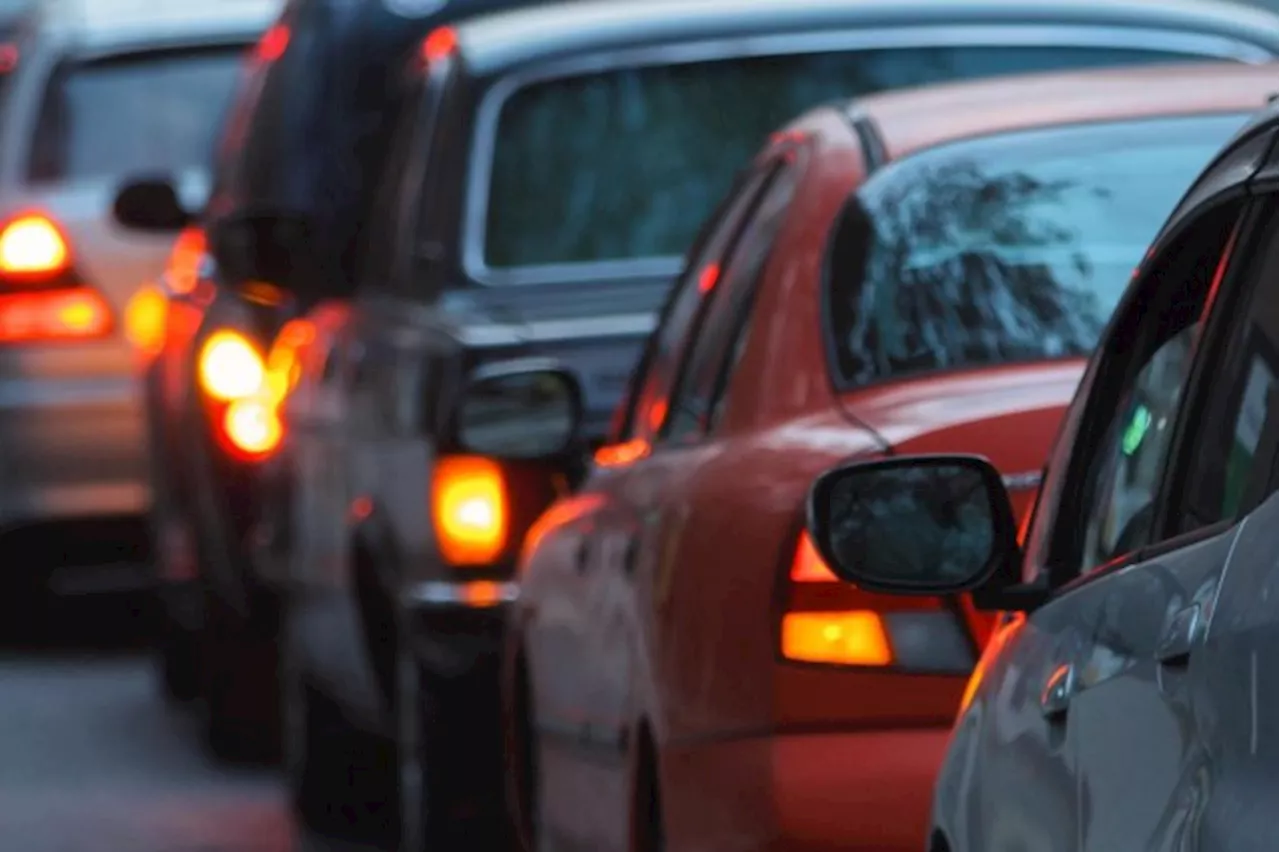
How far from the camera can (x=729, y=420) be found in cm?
578

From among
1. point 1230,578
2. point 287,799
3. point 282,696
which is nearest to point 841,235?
point 1230,578

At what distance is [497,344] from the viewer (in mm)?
8023

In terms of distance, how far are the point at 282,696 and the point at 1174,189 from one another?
244 inches

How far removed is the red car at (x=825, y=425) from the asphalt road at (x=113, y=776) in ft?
10.3

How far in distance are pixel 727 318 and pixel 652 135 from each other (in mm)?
2655

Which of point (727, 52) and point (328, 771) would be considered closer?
point (727, 52)

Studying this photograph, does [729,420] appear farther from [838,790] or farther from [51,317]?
[51,317]

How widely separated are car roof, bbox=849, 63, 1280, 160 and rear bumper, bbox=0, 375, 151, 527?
25.8ft

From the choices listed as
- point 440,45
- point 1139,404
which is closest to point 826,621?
point 1139,404

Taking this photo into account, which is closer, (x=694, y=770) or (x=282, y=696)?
(x=694, y=770)

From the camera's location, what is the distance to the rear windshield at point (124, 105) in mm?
14516

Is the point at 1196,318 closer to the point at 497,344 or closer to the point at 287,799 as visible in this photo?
the point at 497,344

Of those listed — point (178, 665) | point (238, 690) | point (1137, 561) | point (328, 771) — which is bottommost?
point (178, 665)

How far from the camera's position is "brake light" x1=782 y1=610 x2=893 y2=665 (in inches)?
202
